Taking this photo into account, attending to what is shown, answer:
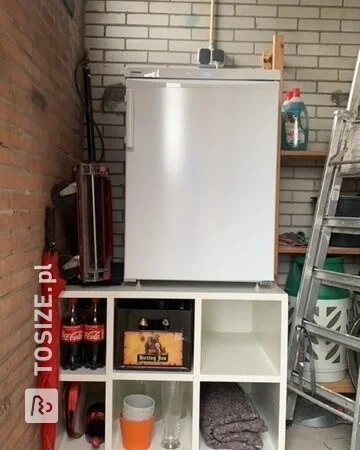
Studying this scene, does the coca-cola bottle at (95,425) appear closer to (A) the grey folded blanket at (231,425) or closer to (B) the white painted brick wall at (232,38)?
(A) the grey folded blanket at (231,425)

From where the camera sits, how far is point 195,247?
6.07ft

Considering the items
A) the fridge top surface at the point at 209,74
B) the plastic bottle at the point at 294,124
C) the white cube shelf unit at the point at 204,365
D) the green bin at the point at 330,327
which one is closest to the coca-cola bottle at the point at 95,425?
the white cube shelf unit at the point at 204,365

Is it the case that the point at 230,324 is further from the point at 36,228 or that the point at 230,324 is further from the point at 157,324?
the point at 36,228

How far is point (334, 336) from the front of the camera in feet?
6.25

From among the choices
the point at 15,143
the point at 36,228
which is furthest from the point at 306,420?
the point at 15,143

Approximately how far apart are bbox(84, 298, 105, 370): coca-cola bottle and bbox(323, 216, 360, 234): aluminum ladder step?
1.06 m

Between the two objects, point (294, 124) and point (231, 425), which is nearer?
point (231, 425)

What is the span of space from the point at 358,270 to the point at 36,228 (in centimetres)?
172

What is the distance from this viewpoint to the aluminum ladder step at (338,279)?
185 cm

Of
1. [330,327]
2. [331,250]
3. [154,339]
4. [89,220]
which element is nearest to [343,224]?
[331,250]

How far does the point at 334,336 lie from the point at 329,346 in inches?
12.3

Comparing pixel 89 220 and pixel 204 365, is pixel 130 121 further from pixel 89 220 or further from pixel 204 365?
pixel 204 365

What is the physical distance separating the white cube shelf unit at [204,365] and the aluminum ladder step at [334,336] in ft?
0.64

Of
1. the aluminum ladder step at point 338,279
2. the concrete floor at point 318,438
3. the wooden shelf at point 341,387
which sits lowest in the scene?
the concrete floor at point 318,438
